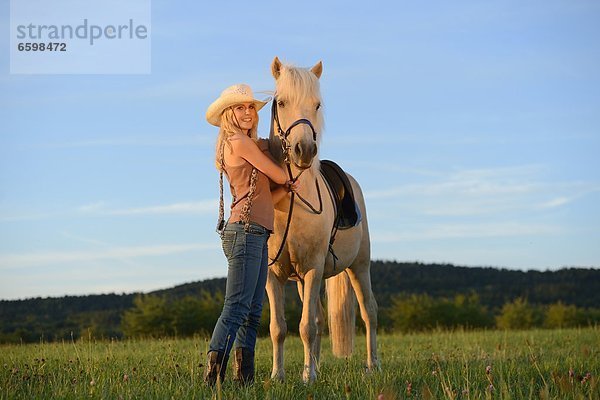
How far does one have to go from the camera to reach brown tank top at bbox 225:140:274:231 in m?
5.81

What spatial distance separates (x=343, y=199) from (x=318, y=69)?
1.88 meters

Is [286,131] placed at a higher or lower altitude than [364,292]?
higher

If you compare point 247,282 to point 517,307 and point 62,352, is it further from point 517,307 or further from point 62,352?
point 517,307

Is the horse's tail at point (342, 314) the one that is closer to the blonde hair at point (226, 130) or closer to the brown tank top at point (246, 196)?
the brown tank top at point (246, 196)

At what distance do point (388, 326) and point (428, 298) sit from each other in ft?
7.02

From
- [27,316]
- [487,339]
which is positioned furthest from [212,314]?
[487,339]

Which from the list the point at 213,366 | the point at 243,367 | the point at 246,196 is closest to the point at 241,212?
the point at 246,196

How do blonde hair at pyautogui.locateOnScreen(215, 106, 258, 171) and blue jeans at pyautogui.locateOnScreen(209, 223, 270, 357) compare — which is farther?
blonde hair at pyautogui.locateOnScreen(215, 106, 258, 171)

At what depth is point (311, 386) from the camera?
606 cm

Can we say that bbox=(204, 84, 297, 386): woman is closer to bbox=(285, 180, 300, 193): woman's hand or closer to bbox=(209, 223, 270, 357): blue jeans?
bbox=(209, 223, 270, 357): blue jeans

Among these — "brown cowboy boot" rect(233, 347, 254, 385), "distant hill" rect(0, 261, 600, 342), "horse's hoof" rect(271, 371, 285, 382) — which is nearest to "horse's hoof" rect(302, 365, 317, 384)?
"horse's hoof" rect(271, 371, 285, 382)

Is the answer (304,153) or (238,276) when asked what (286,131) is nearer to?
(304,153)

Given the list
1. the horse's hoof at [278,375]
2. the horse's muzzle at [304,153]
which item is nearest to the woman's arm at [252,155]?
the horse's muzzle at [304,153]

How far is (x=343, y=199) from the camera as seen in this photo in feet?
26.9
